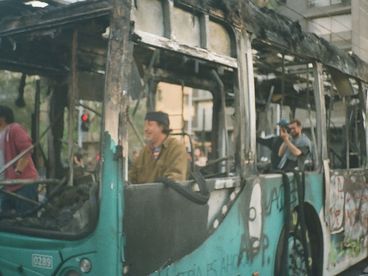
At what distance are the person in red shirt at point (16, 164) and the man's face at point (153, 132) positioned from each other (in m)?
1.11

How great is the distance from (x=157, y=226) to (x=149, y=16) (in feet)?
4.27

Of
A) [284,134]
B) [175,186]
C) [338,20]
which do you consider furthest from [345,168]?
[338,20]

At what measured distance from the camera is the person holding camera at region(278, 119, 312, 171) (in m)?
5.54

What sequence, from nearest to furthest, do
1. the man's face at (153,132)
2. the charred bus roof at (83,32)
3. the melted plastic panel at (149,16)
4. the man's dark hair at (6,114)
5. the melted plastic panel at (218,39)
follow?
the melted plastic panel at (149,16)
the charred bus roof at (83,32)
the man's face at (153,132)
the melted plastic panel at (218,39)
the man's dark hair at (6,114)

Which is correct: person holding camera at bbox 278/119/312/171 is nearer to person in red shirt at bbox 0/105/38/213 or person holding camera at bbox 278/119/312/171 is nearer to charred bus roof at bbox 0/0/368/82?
charred bus roof at bbox 0/0/368/82

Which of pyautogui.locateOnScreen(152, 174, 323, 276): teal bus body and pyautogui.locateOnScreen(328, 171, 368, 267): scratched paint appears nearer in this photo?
pyautogui.locateOnScreen(152, 174, 323, 276): teal bus body

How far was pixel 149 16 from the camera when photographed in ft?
11.3

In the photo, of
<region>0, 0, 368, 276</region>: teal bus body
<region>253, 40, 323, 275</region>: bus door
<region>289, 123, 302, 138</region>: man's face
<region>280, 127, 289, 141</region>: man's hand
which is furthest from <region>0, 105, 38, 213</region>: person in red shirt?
<region>289, 123, 302, 138</region>: man's face

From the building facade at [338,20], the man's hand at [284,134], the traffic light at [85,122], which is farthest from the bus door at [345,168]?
the building facade at [338,20]

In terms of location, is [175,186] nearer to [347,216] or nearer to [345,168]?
[347,216]

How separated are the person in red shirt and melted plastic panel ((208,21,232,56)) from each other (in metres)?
1.68

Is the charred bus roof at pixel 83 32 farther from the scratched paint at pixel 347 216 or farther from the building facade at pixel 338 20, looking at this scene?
the building facade at pixel 338 20

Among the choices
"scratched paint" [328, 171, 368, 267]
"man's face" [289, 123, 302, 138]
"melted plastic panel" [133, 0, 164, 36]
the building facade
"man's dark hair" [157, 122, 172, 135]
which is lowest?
"scratched paint" [328, 171, 368, 267]

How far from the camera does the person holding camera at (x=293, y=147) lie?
Answer: 5.54m
